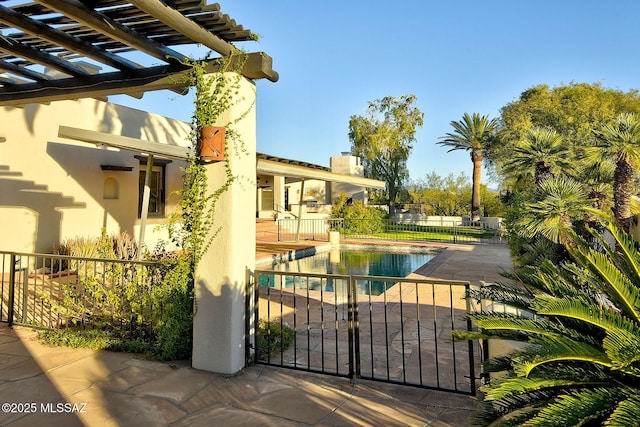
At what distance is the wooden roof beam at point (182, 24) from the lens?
3016mm

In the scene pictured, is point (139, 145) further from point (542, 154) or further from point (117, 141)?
point (542, 154)

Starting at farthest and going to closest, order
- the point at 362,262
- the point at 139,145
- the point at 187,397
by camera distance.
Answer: the point at 362,262, the point at 139,145, the point at 187,397

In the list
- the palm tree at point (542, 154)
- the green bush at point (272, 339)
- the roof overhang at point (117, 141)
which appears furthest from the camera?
the palm tree at point (542, 154)

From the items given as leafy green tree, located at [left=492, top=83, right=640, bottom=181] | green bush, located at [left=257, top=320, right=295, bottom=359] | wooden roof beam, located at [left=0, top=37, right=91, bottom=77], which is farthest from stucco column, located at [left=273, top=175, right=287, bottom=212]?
green bush, located at [left=257, top=320, right=295, bottom=359]

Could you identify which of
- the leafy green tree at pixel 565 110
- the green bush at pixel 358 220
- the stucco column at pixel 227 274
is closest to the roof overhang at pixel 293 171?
the green bush at pixel 358 220

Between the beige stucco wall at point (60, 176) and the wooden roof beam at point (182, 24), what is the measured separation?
13.7ft

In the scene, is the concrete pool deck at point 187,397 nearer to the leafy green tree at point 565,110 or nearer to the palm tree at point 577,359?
the palm tree at point 577,359

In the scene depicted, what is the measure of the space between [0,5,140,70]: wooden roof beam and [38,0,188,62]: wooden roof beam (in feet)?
2.18

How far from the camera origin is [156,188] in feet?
39.9

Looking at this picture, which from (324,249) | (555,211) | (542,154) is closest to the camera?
(555,211)

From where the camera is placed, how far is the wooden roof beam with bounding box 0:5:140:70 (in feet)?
11.6

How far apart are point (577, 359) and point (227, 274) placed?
9.76 feet

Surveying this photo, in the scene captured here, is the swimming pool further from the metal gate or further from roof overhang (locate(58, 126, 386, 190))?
the metal gate

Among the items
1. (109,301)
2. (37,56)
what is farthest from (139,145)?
(109,301)
